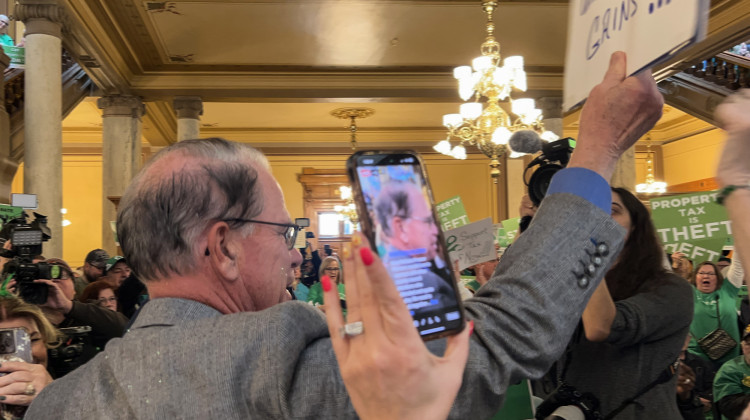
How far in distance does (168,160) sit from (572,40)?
2.36 feet

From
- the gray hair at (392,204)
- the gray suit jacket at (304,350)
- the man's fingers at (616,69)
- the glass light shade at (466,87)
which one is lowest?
the gray suit jacket at (304,350)

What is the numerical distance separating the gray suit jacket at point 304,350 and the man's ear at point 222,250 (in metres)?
0.10

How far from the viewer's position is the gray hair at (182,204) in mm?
970

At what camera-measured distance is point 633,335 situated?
1.77 m

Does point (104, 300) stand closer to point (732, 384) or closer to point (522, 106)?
point (732, 384)

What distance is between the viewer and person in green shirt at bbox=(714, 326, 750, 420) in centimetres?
306

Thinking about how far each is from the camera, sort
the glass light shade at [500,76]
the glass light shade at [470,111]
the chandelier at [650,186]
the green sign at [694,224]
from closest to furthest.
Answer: the green sign at [694,224] < the glass light shade at [500,76] < the glass light shade at [470,111] < the chandelier at [650,186]

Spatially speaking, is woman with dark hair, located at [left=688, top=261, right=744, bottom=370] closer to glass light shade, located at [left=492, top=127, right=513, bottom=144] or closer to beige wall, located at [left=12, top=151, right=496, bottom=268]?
glass light shade, located at [left=492, top=127, right=513, bottom=144]

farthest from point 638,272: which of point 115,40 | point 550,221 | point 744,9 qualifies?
point 115,40

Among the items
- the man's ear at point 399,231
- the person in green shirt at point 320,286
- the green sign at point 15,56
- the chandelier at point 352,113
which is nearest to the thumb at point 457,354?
the man's ear at point 399,231

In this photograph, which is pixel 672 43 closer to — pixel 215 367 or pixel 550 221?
pixel 550 221

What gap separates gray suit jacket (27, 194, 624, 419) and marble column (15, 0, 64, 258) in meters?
6.56

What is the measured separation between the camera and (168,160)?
993 mm

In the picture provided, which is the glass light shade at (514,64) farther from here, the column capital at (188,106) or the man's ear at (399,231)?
the man's ear at (399,231)
